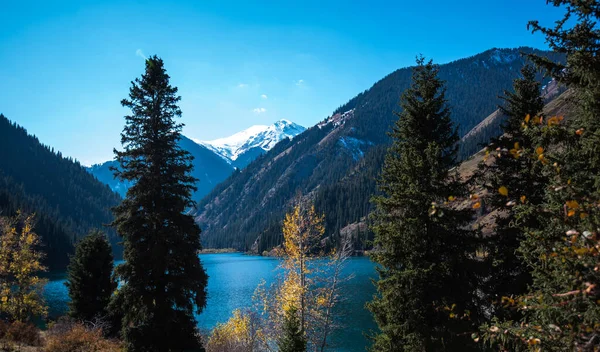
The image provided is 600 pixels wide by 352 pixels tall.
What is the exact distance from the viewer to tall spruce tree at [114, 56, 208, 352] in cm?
1802

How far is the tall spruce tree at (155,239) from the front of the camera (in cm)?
1802

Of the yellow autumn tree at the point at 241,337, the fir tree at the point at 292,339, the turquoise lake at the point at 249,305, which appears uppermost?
the fir tree at the point at 292,339

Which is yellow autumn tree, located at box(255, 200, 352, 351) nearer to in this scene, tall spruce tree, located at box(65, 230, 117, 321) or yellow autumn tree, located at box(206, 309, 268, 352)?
yellow autumn tree, located at box(206, 309, 268, 352)

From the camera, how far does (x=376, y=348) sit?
45.6 ft

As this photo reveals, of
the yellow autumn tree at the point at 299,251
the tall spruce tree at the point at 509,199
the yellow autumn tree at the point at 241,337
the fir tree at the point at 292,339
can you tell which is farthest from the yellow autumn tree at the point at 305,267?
the tall spruce tree at the point at 509,199

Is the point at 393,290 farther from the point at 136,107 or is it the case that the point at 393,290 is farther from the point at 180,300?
the point at 136,107

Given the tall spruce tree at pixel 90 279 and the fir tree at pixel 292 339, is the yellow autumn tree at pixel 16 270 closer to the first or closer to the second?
the tall spruce tree at pixel 90 279

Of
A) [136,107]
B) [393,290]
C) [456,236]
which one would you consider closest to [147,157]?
[136,107]

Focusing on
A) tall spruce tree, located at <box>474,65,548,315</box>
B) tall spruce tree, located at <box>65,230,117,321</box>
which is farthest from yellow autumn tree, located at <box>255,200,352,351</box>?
tall spruce tree, located at <box>65,230,117,321</box>

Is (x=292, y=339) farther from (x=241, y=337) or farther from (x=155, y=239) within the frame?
(x=241, y=337)

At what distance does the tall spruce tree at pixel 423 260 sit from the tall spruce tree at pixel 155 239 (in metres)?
10.3

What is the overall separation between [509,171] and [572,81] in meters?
6.37

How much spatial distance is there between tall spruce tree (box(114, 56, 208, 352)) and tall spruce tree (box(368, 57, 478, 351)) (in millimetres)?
10282

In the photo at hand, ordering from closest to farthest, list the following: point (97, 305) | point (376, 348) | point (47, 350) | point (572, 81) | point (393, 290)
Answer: point (572, 81), point (393, 290), point (376, 348), point (47, 350), point (97, 305)
